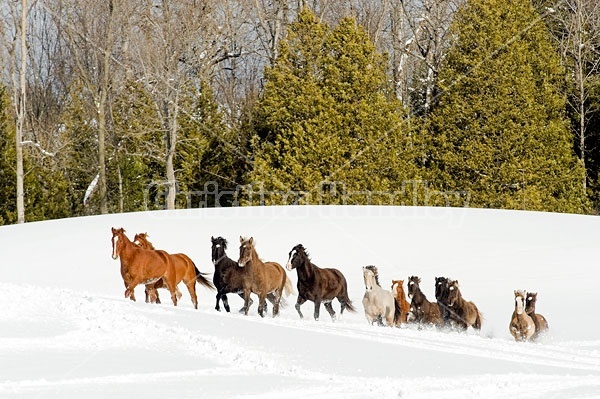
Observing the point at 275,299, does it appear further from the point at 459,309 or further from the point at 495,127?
the point at 495,127

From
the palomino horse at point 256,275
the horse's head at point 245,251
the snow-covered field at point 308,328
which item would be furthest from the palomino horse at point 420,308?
the horse's head at point 245,251

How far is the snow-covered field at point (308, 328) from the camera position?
284 inches

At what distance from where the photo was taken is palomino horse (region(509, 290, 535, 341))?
12.1 metres

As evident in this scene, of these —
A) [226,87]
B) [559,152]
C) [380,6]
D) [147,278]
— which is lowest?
[147,278]

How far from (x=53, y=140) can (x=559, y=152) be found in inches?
851

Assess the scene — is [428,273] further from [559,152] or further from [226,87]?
[226,87]

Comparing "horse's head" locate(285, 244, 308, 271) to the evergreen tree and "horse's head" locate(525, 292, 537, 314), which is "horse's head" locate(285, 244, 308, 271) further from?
the evergreen tree

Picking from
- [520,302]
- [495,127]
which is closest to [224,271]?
[520,302]

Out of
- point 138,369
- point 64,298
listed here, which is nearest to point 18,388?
point 138,369

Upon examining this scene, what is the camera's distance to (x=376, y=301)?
1268 cm

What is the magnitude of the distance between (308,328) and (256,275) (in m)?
1.84

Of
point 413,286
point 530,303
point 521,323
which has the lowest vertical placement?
point 521,323

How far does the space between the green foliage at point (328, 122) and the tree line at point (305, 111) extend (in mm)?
68

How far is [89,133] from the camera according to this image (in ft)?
135
